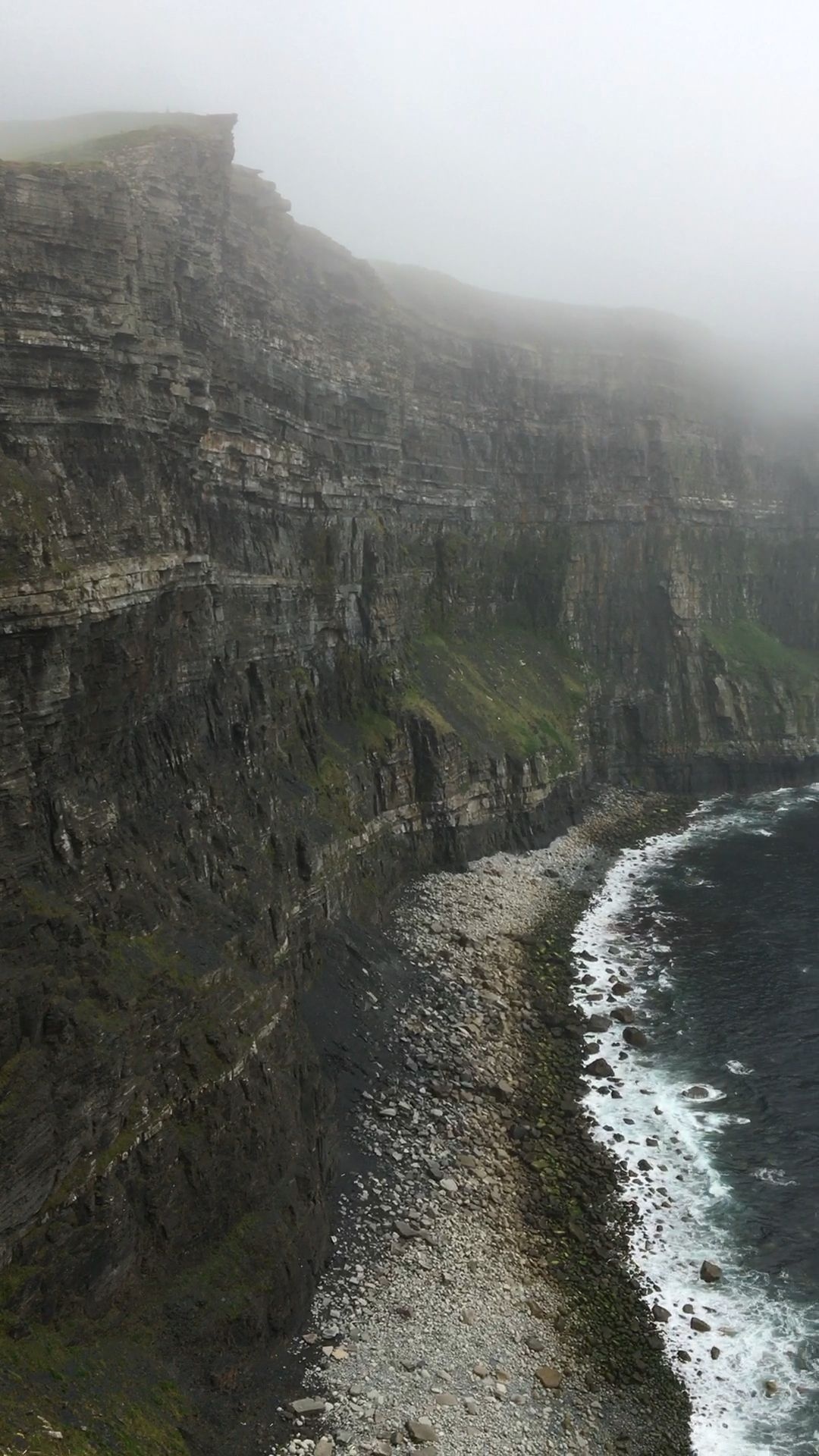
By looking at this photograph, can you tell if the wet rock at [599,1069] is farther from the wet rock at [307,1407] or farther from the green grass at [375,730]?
the green grass at [375,730]

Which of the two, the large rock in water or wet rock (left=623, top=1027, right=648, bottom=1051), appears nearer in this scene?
the large rock in water

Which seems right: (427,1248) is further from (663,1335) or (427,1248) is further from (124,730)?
(124,730)

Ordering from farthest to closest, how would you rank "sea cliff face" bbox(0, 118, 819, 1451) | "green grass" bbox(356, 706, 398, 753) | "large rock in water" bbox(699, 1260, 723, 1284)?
1. "green grass" bbox(356, 706, 398, 753)
2. "large rock in water" bbox(699, 1260, 723, 1284)
3. "sea cliff face" bbox(0, 118, 819, 1451)

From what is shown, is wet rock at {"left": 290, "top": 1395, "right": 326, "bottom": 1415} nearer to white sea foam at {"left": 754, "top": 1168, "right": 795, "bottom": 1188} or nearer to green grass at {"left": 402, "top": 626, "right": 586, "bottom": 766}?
white sea foam at {"left": 754, "top": 1168, "right": 795, "bottom": 1188}

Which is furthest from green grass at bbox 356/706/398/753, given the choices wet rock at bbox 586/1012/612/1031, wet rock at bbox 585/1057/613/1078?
wet rock at bbox 585/1057/613/1078

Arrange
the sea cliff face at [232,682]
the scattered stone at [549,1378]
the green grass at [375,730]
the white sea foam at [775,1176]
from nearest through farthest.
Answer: the sea cliff face at [232,682]
the scattered stone at [549,1378]
the white sea foam at [775,1176]
the green grass at [375,730]


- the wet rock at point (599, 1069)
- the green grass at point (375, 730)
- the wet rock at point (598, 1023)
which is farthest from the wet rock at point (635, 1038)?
the green grass at point (375, 730)

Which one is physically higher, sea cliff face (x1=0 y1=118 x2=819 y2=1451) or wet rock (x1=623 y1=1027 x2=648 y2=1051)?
sea cliff face (x1=0 y1=118 x2=819 y2=1451)
